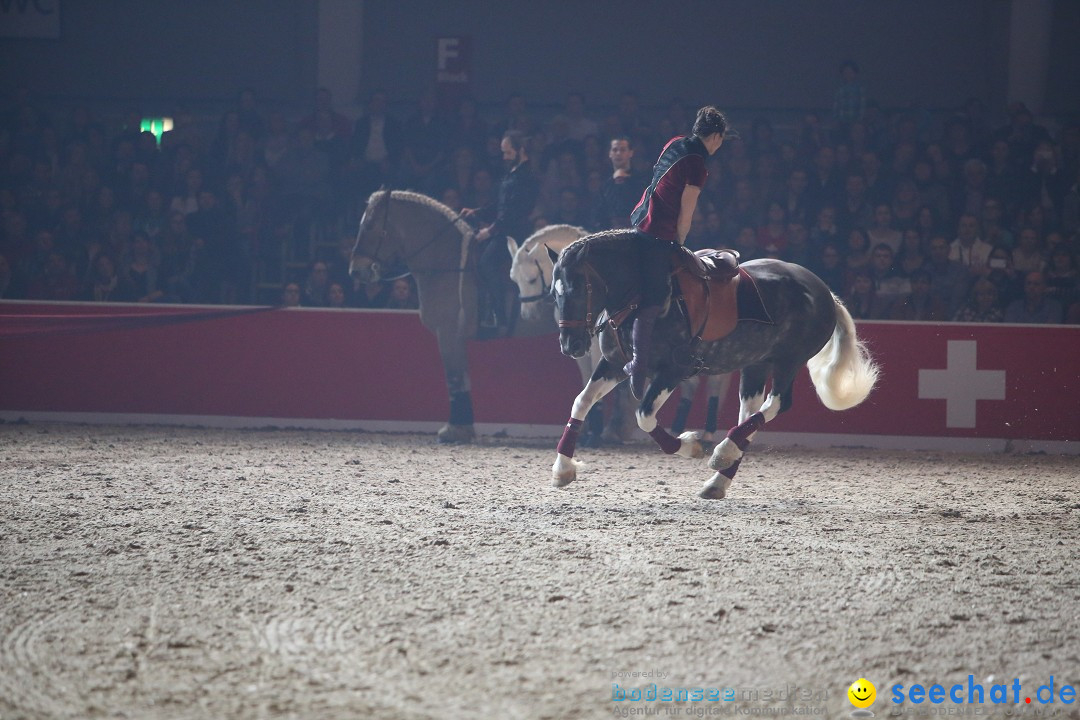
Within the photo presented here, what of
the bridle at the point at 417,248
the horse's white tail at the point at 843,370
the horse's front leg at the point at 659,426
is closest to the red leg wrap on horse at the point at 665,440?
the horse's front leg at the point at 659,426

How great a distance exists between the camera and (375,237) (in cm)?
970

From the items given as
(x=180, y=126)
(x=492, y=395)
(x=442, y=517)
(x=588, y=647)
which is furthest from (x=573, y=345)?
(x=180, y=126)

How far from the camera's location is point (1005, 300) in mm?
10539

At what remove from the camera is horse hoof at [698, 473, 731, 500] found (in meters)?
6.61

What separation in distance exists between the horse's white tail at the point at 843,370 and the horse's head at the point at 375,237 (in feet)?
13.4

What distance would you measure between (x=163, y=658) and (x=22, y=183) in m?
10.8

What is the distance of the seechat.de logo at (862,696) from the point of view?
3068 mm

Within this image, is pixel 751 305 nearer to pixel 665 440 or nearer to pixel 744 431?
pixel 744 431

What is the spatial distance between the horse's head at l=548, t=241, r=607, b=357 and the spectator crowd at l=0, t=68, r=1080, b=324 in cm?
452

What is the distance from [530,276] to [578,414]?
2845 mm

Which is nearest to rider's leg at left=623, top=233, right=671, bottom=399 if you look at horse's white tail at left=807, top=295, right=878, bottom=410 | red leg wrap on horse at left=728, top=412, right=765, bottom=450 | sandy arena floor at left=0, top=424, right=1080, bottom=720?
red leg wrap on horse at left=728, top=412, right=765, bottom=450

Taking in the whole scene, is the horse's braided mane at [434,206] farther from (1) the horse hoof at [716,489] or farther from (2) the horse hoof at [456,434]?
(1) the horse hoof at [716,489]

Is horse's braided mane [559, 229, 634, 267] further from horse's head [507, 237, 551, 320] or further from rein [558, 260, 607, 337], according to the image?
horse's head [507, 237, 551, 320]

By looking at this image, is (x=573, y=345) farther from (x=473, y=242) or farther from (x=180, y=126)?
(x=180, y=126)
